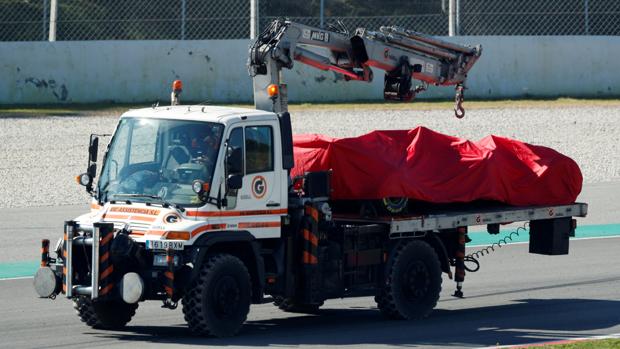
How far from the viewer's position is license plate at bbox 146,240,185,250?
12312mm

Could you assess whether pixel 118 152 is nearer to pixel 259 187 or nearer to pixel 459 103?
pixel 259 187

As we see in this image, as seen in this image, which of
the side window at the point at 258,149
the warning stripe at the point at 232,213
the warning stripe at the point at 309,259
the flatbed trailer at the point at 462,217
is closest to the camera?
the warning stripe at the point at 232,213

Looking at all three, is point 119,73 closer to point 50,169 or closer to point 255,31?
point 255,31

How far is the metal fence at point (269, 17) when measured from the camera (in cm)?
3216

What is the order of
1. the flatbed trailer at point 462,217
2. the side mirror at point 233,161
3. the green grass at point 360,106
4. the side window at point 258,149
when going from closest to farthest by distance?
the side mirror at point 233,161
the side window at point 258,149
the flatbed trailer at point 462,217
the green grass at point 360,106

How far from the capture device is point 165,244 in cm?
1234

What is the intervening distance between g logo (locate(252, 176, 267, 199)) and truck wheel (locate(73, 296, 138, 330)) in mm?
1697

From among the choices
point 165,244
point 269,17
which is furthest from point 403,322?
point 269,17

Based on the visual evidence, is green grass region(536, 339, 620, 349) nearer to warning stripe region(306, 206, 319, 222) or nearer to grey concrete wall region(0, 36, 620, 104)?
warning stripe region(306, 206, 319, 222)

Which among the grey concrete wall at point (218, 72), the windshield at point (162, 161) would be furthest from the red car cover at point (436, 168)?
the grey concrete wall at point (218, 72)

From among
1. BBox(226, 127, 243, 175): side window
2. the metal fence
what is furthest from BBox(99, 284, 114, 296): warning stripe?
the metal fence

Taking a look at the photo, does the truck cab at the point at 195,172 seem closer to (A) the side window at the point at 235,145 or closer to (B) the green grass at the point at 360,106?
(A) the side window at the point at 235,145

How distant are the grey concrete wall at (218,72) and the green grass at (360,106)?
0.39 m

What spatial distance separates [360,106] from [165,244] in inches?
810
